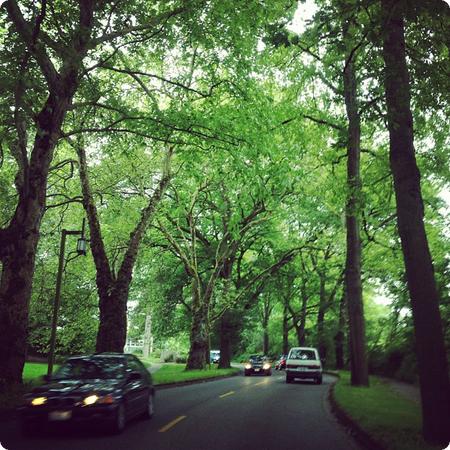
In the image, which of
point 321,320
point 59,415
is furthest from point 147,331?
point 59,415

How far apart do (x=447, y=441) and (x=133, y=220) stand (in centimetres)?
1994

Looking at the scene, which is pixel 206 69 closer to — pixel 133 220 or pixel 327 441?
pixel 133 220

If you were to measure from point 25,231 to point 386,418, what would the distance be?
407 inches

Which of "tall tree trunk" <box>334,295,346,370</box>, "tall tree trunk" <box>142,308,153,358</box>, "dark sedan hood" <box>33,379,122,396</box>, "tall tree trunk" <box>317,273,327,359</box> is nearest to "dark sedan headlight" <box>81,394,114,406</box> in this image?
"dark sedan hood" <box>33,379,122,396</box>

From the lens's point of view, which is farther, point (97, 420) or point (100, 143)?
point (100, 143)

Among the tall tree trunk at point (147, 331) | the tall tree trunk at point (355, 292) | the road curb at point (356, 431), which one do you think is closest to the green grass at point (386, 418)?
the road curb at point (356, 431)

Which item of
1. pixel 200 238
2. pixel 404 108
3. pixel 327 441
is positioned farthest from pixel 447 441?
pixel 200 238

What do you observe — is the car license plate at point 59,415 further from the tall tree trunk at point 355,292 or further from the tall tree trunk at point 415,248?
the tall tree trunk at point 355,292

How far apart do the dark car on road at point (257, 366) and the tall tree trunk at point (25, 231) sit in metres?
21.6

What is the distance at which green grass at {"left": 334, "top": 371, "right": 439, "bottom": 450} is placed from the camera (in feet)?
22.9

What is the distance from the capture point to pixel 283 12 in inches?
468

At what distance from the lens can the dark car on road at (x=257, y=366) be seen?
32.4 metres

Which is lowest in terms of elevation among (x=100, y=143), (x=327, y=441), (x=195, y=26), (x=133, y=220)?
Result: (x=327, y=441)

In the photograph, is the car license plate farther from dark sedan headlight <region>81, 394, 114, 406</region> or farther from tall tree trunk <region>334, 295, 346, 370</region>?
tall tree trunk <region>334, 295, 346, 370</region>
